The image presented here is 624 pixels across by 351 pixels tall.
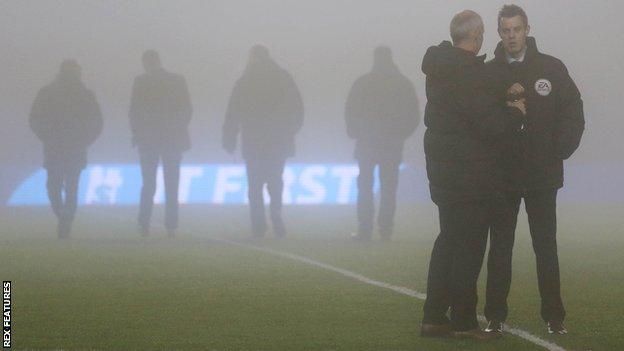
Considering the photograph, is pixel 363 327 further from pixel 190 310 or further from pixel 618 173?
pixel 618 173

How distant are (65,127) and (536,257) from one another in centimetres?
1107

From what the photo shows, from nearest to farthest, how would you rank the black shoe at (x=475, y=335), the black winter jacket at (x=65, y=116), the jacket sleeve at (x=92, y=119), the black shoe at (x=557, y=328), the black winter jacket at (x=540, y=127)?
the black shoe at (x=475, y=335) → the black winter jacket at (x=540, y=127) → the black shoe at (x=557, y=328) → the black winter jacket at (x=65, y=116) → the jacket sleeve at (x=92, y=119)

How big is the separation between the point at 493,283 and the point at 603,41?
26.6 metres

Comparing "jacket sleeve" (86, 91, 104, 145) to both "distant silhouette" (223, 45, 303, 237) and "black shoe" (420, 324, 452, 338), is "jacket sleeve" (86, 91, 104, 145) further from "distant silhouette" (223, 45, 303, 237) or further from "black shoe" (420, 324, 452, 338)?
"black shoe" (420, 324, 452, 338)

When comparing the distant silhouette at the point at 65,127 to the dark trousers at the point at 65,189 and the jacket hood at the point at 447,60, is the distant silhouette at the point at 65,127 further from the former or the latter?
the jacket hood at the point at 447,60

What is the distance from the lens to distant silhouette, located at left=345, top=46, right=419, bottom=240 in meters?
17.7

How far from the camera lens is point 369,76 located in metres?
18.1

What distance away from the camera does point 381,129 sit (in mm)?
17719

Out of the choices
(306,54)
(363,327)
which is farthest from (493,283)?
(306,54)

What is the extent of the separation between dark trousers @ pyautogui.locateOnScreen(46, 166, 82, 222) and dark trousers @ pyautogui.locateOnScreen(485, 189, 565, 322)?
408 inches

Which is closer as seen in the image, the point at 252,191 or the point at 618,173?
the point at 252,191

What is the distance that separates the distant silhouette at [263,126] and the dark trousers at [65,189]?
181cm

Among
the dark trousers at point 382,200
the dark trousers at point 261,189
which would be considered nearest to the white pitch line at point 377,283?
the dark trousers at point 261,189

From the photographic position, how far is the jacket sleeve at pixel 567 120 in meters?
8.55
